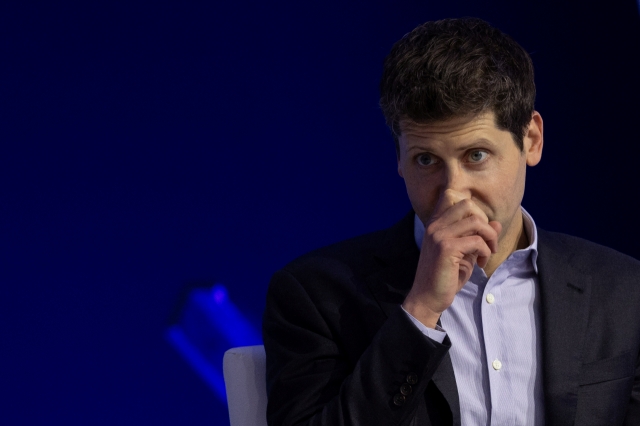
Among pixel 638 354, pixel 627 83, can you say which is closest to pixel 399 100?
pixel 638 354

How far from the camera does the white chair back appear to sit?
161cm

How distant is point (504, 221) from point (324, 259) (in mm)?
359

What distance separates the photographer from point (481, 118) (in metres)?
1.50

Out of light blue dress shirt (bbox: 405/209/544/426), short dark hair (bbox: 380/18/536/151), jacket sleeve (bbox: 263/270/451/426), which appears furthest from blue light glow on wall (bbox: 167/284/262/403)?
short dark hair (bbox: 380/18/536/151)

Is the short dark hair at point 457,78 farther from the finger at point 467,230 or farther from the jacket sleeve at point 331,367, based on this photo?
the jacket sleeve at point 331,367

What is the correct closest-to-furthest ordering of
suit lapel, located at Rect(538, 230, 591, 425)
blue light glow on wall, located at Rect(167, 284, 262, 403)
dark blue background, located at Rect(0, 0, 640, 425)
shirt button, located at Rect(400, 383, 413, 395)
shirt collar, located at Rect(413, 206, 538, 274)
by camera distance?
shirt button, located at Rect(400, 383, 413, 395), suit lapel, located at Rect(538, 230, 591, 425), shirt collar, located at Rect(413, 206, 538, 274), dark blue background, located at Rect(0, 0, 640, 425), blue light glow on wall, located at Rect(167, 284, 262, 403)

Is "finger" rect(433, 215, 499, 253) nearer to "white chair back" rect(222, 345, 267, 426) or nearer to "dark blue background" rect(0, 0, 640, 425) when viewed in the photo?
"white chair back" rect(222, 345, 267, 426)

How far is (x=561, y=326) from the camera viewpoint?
1.58 m

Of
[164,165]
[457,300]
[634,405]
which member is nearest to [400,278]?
[457,300]

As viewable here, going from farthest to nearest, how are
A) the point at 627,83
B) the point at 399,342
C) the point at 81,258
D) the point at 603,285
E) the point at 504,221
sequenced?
1. the point at 627,83
2. the point at 81,258
3. the point at 603,285
4. the point at 504,221
5. the point at 399,342

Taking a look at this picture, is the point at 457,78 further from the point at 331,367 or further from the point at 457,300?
the point at 331,367

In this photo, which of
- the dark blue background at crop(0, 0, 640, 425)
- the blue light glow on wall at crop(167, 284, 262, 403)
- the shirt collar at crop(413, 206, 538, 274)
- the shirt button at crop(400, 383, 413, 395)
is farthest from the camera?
the blue light glow on wall at crop(167, 284, 262, 403)

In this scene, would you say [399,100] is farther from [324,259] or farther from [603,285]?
[603,285]

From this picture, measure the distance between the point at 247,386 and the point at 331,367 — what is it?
7.0 inches
